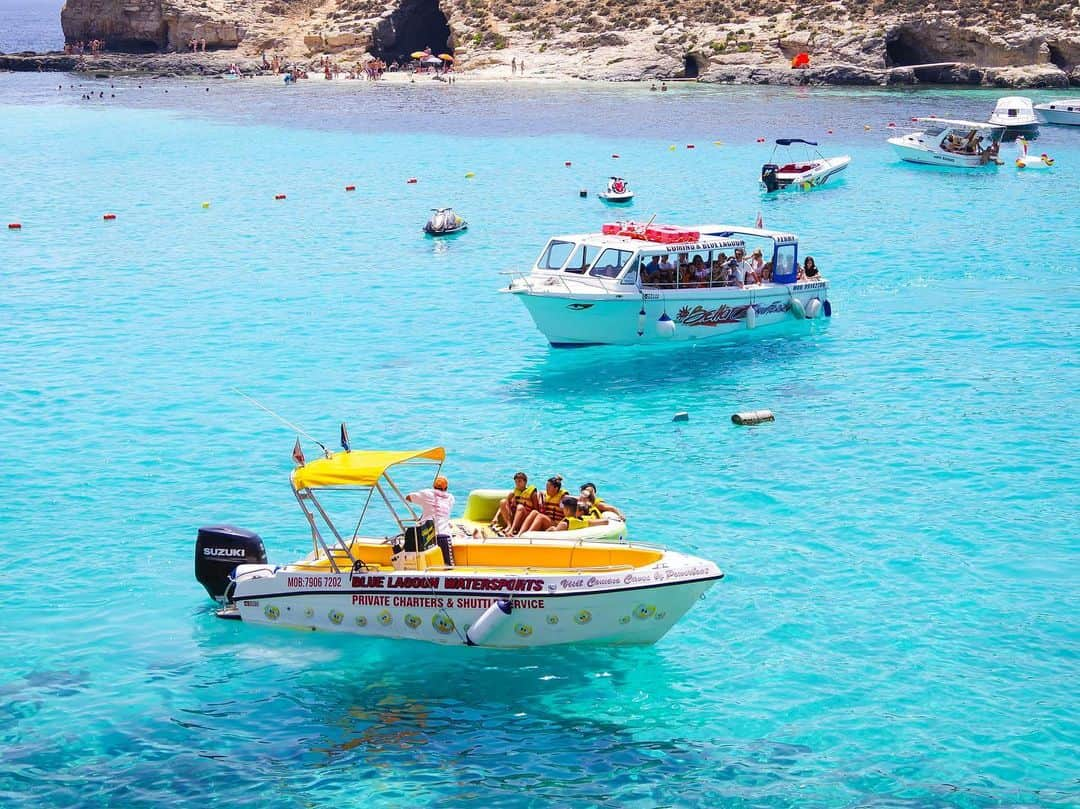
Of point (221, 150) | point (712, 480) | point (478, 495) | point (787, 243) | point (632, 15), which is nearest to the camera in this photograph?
point (478, 495)

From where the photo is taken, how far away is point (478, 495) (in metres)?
22.3

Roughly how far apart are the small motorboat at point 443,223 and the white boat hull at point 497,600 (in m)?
34.5

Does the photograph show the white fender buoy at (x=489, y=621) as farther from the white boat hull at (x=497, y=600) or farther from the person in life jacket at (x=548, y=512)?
the person in life jacket at (x=548, y=512)

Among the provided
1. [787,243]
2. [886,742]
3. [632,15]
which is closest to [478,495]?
[886,742]

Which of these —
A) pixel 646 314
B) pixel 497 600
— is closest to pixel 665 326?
pixel 646 314

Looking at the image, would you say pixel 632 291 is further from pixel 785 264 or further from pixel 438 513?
pixel 438 513

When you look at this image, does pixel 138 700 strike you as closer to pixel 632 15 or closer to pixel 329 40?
pixel 632 15

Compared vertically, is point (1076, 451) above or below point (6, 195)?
below

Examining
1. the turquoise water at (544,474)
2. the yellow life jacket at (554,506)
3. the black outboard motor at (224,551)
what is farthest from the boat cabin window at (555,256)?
the black outboard motor at (224,551)

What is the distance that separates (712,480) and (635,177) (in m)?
41.2

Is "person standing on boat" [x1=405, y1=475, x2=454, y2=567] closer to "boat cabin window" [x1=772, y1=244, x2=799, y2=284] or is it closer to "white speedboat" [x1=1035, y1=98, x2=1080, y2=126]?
"boat cabin window" [x1=772, y1=244, x2=799, y2=284]

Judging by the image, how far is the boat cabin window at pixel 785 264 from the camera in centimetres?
3725

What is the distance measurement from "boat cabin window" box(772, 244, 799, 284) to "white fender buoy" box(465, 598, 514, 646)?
21166mm

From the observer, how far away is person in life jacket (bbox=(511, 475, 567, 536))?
21.1m
